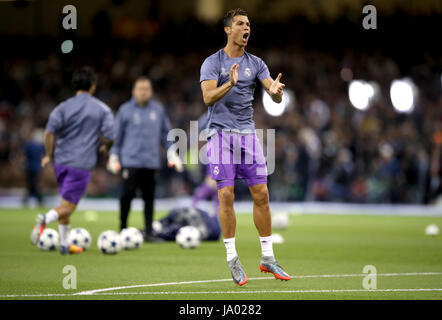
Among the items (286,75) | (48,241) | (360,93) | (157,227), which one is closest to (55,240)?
(48,241)

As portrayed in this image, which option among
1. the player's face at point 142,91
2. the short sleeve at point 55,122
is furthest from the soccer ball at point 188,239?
the short sleeve at point 55,122

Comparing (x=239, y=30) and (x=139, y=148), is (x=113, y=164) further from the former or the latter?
(x=239, y=30)

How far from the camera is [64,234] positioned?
36.7 feet

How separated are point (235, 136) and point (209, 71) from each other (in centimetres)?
73

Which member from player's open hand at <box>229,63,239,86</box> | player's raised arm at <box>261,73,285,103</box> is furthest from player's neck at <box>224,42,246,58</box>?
player's open hand at <box>229,63,239,86</box>

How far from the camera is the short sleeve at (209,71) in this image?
8305 mm

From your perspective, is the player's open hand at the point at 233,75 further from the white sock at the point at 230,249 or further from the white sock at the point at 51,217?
the white sock at the point at 51,217

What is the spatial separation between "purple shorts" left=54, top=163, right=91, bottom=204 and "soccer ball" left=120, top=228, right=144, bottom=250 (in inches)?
46.4

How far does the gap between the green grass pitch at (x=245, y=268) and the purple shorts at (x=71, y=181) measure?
2.72 ft

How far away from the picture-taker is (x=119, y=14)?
1430 inches
